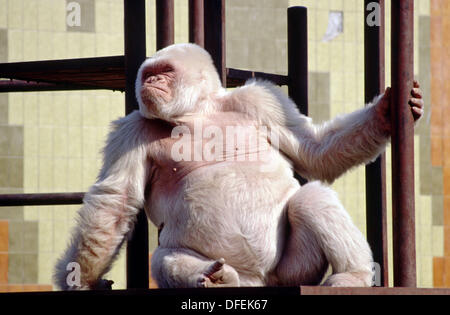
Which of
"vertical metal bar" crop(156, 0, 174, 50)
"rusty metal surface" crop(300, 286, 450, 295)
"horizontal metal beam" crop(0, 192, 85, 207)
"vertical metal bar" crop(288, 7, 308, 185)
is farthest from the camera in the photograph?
"vertical metal bar" crop(288, 7, 308, 185)

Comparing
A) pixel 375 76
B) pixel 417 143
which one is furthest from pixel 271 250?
pixel 417 143

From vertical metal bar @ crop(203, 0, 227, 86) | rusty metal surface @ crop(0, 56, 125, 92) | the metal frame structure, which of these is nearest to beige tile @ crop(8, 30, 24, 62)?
the metal frame structure

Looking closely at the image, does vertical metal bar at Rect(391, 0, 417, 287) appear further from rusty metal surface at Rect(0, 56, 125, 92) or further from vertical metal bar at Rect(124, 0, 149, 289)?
rusty metal surface at Rect(0, 56, 125, 92)

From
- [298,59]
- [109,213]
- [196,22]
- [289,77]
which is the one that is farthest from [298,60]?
[109,213]

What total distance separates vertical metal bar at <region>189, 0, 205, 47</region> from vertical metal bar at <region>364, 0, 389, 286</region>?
815mm

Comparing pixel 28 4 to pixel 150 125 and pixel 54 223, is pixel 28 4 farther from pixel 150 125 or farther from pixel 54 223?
pixel 150 125

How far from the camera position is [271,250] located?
411 centimetres

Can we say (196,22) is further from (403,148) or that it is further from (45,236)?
(45,236)

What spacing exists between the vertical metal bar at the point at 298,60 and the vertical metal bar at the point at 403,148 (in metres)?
1.64

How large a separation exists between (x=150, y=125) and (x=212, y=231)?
57 cm

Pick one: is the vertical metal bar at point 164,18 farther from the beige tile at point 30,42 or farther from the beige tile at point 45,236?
the beige tile at point 45,236

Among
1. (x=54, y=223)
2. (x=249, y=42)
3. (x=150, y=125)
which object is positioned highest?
(x=249, y=42)

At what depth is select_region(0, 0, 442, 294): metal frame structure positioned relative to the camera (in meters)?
3.85
